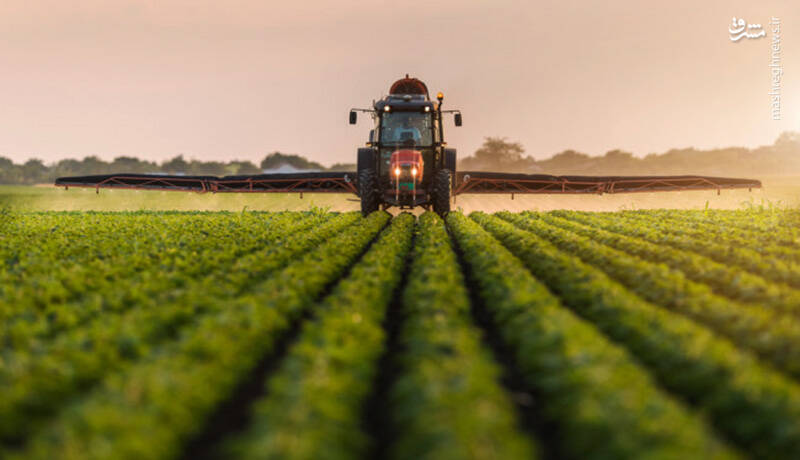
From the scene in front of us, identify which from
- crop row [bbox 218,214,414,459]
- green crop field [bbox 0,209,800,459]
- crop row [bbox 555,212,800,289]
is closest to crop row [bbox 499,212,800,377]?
green crop field [bbox 0,209,800,459]

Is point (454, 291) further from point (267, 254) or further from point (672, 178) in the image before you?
point (672, 178)

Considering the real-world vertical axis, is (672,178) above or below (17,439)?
above

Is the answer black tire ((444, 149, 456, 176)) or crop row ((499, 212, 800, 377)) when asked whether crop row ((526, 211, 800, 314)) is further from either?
black tire ((444, 149, 456, 176))

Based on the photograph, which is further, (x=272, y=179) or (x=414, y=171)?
(x=272, y=179)

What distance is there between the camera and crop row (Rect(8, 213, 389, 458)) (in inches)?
122

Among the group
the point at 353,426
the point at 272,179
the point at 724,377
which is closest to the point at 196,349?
the point at 353,426

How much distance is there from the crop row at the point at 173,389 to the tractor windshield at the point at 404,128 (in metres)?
12.9

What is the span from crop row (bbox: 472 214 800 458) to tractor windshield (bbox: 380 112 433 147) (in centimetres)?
1267

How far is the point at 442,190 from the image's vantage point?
1870 cm

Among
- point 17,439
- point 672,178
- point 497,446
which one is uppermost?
point 672,178

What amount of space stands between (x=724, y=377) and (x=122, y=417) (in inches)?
174

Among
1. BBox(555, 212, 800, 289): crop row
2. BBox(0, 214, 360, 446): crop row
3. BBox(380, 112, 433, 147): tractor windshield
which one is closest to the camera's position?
BBox(0, 214, 360, 446): crop row

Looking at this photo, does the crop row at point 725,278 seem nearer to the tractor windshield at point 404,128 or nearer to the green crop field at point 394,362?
the green crop field at point 394,362

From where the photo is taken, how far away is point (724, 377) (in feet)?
13.5
